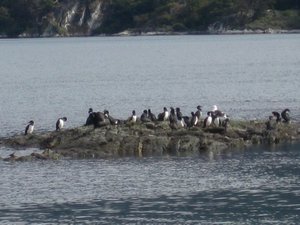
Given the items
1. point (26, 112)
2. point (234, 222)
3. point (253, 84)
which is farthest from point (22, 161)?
point (253, 84)

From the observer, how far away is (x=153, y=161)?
4562 cm

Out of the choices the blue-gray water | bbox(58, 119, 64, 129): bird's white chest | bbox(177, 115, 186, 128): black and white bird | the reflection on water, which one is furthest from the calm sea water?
the reflection on water

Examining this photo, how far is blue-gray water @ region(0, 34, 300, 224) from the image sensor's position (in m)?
36.1

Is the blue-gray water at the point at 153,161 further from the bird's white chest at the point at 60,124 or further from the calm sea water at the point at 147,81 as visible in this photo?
the bird's white chest at the point at 60,124

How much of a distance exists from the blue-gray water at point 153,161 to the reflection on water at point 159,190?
0.04m

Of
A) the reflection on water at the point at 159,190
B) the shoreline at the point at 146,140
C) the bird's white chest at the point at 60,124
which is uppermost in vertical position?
the bird's white chest at the point at 60,124

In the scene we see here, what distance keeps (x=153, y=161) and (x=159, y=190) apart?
247 inches

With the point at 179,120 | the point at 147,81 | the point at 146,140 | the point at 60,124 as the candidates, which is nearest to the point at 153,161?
the point at 146,140

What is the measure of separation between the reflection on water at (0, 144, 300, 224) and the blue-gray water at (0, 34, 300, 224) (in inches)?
1.4

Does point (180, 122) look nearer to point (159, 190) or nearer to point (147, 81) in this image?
point (159, 190)

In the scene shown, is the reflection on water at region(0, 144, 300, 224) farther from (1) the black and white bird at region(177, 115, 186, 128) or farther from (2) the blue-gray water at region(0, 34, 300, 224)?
(1) the black and white bird at region(177, 115, 186, 128)

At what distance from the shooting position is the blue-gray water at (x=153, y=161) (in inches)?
1421

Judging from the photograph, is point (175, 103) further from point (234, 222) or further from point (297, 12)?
point (297, 12)

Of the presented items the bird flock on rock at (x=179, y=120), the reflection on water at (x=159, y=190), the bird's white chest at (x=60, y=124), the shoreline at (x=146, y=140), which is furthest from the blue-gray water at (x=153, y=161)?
the bird's white chest at (x=60, y=124)
